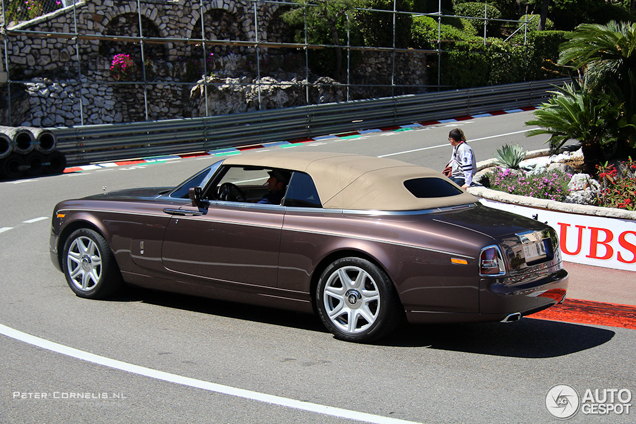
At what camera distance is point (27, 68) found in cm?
2219

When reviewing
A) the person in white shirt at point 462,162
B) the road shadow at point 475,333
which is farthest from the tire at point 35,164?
the road shadow at point 475,333

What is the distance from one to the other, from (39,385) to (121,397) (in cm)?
→ 65

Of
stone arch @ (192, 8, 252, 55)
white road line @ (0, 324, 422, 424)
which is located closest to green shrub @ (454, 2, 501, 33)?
stone arch @ (192, 8, 252, 55)

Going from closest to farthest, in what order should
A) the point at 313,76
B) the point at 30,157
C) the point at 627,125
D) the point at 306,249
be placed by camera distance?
the point at 306,249 < the point at 627,125 < the point at 30,157 < the point at 313,76

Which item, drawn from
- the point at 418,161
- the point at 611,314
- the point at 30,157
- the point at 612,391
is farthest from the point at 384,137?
the point at 612,391

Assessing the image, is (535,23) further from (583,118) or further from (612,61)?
(583,118)

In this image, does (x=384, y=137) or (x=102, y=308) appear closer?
(x=102, y=308)

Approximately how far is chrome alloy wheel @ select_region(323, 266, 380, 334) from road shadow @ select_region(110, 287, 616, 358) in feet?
0.89

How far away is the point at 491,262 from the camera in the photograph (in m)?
5.09

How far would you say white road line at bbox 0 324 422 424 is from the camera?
414 centimetres

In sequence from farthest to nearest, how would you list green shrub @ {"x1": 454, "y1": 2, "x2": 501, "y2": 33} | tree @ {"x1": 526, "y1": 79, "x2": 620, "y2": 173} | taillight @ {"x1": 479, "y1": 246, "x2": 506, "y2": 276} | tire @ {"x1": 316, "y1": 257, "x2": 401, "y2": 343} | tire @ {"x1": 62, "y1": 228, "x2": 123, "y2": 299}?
green shrub @ {"x1": 454, "y1": 2, "x2": 501, "y2": 33} < tree @ {"x1": 526, "y1": 79, "x2": 620, "y2": 173} < tire @ {"x1": 62, "y1": 228, "x2": 123, "y2": 299} < tire @ {"x1": 316, "y1": 257, "x2": 401, "y2": 343} < taillight @ {"x1": 479, "y1": 246, "x2": 506, "y2": 276}

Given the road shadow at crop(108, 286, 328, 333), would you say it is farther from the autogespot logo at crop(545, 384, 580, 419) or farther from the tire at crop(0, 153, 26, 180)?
the tire at crop(0, 153, 26, 180)

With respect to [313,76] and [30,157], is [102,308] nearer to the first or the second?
[30,157]

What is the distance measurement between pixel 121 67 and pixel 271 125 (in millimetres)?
5789
